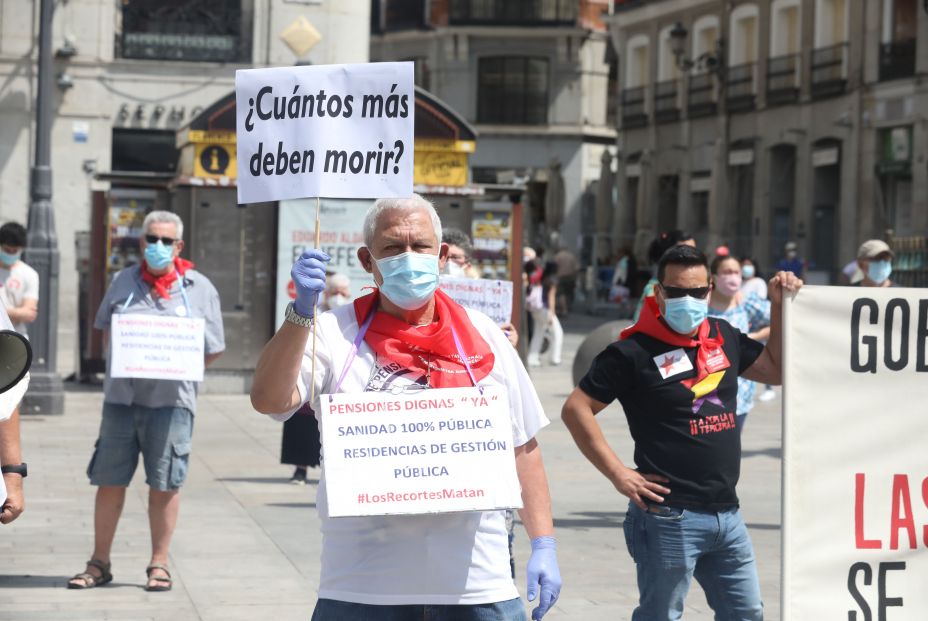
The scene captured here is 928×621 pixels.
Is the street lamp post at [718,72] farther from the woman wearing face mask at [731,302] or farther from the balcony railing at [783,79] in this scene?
the woman wearing face mask at [731,302]

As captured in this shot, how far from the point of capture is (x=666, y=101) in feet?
158

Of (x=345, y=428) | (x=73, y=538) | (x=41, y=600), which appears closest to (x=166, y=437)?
(x=41, y=600)

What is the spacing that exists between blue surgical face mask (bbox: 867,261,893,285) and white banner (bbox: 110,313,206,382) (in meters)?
4.61

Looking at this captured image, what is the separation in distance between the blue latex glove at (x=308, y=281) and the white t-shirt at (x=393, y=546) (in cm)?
19

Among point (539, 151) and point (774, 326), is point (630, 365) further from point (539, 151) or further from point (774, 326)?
point (539, 151)

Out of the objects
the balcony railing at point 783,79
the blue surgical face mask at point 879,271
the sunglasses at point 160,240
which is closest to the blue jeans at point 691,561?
the sunglasses at point 160,240

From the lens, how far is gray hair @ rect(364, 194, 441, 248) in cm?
462

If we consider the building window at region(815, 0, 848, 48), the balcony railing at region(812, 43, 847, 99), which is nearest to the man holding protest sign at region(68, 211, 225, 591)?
the balcony railing at region(812, 43, 847, 99)

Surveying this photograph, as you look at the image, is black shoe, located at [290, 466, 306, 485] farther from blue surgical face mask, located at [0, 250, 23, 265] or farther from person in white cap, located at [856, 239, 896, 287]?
person in white cap, located at [856, 239, 896, 287]

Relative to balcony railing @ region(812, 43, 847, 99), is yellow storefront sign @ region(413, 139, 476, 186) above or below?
below

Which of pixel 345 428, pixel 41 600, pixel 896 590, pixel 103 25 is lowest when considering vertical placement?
pixel 41 600

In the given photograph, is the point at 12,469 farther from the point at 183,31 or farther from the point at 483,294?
the point at 183,31

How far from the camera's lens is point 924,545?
5.34 metres

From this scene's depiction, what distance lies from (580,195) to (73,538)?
4778cm
